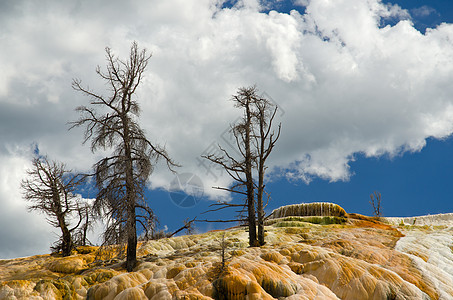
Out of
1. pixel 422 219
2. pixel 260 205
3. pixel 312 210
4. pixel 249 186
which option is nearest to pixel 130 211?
pixel 249 186

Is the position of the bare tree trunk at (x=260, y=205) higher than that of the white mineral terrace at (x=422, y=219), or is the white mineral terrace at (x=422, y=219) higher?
the bare tree trunk at (x=260, y=205)

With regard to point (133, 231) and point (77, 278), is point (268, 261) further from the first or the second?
point (77, 278)

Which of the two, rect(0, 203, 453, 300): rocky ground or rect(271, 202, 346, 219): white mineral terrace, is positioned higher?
rect(271, 202, 346, 219): white mineral terrace

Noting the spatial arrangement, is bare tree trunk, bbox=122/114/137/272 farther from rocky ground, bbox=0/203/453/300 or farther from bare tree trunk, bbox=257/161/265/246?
bare tree trunk, bbox=257/161/265/246

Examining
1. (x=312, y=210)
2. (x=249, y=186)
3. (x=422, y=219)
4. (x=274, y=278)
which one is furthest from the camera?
(x=422, y=219)

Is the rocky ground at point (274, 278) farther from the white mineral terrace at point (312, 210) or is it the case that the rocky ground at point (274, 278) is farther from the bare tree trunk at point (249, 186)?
the white mineral terrace at point (312, 210)

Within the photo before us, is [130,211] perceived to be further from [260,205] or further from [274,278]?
[274,278]

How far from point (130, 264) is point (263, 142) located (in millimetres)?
11000

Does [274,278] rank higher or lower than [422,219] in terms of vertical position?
higher

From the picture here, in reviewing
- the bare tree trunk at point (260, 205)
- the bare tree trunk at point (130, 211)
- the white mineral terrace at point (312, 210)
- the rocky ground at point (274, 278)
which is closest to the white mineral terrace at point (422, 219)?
the white mineral terrace at point (312, 210)

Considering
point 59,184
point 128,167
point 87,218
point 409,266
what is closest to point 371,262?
point 409,266

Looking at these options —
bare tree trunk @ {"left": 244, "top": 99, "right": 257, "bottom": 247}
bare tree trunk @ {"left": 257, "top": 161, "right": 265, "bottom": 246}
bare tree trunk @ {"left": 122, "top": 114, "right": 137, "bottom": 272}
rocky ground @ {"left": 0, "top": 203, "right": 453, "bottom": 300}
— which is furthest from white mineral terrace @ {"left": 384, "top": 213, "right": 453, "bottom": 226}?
bare tree trunk @ {"left": 122, "top": 114, "right": 137, "bottom": 272}

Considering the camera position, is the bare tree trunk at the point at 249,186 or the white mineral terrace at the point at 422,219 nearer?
the bare tree trunk at the point at 249,186

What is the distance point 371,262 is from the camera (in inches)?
646
